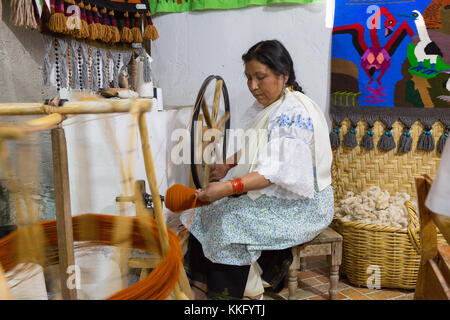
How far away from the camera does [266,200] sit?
1676mm

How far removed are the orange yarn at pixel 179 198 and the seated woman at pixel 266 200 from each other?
4cm

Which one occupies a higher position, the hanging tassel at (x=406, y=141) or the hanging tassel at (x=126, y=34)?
the hanging tassel at (x=126, y=34)

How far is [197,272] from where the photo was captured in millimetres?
1791

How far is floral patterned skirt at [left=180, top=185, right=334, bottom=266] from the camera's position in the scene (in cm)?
163

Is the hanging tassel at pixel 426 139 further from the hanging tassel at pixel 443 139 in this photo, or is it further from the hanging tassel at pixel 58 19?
the hanging tassel at pixel 58 19

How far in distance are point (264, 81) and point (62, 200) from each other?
1.14m

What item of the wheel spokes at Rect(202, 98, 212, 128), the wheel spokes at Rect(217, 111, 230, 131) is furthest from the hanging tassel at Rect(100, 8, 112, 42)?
the wheel spokes at Rect(217, 111, 230, 131)

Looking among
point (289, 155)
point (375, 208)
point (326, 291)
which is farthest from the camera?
point (375, 208)

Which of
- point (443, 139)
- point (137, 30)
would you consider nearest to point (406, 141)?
point (443, 139)

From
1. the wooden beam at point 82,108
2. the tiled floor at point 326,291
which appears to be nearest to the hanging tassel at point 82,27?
the wooden beam at point 82,108

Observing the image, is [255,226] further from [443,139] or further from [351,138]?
[443,139]

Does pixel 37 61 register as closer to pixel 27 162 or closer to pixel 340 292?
pixel 27 162

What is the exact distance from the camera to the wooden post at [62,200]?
0.88 metres

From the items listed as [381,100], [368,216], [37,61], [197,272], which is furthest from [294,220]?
[37,61]
